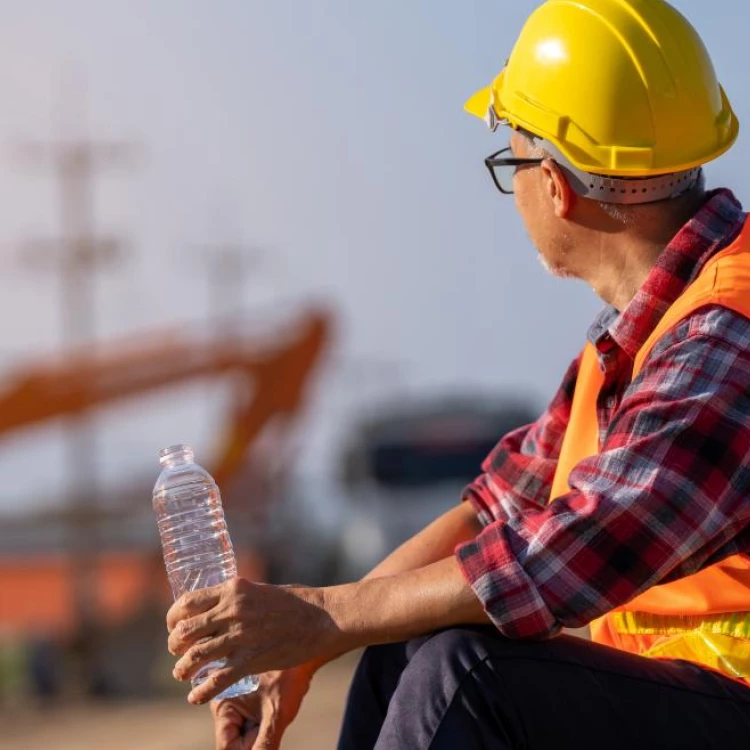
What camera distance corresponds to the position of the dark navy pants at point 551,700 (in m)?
2.84

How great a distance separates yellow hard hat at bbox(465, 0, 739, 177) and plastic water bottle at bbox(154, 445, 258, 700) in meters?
1.12

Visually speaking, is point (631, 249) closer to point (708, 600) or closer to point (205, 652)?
point (708, 600)

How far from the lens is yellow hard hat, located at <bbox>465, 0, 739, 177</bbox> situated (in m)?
3.25

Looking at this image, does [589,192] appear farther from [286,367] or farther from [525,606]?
[286,367]

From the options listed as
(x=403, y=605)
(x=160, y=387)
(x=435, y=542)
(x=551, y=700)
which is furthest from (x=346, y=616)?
(x=160, y=387)

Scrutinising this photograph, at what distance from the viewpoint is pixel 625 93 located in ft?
10.7

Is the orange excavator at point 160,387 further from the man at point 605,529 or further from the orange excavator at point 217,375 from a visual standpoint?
the man at point 605,529

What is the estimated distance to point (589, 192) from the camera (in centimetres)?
329

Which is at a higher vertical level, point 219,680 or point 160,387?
point 219,680

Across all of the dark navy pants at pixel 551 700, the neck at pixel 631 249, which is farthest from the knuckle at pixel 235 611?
the neck at pixel 631 249

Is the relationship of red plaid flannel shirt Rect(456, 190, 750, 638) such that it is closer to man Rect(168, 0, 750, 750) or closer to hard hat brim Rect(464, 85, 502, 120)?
man Rect(168, 0, 750, 750)

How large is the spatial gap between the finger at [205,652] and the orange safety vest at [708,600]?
2.65 feet

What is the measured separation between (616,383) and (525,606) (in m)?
0.68

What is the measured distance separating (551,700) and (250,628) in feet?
1.83
